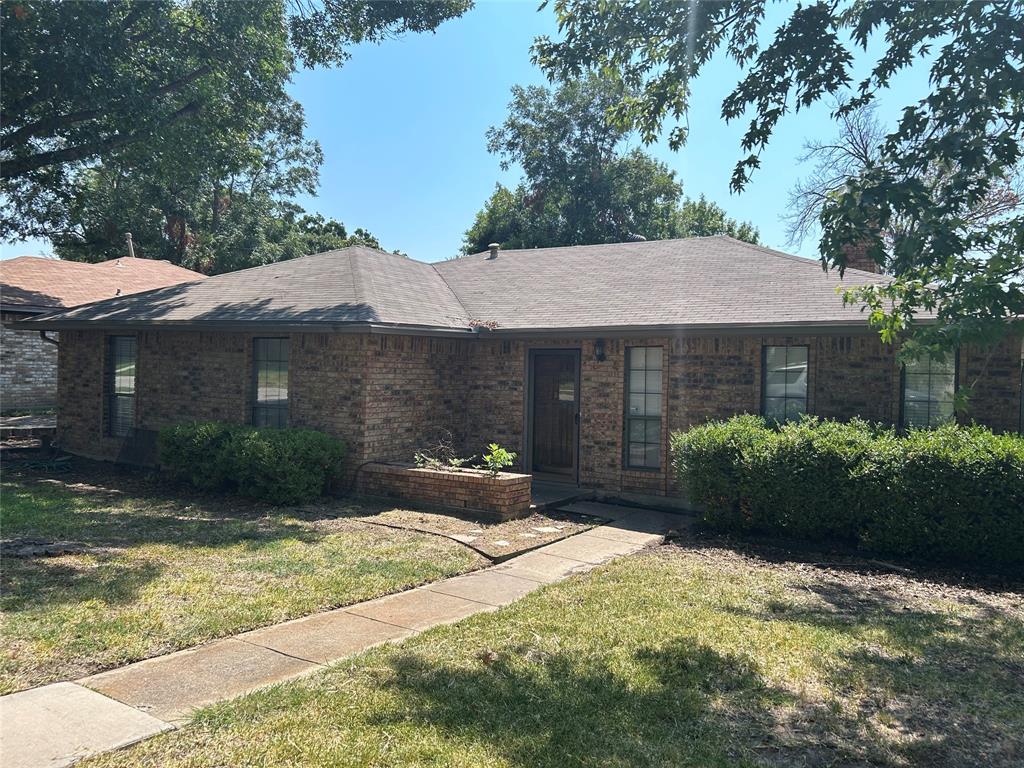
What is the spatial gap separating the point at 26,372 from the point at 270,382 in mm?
14389

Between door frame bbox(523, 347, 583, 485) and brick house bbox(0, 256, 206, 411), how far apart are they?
1413 cm

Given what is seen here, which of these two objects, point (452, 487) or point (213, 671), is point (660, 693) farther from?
point (452, 487)

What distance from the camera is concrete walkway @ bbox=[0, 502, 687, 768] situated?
144 inches

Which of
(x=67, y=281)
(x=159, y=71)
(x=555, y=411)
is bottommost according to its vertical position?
(x=555, y=411)

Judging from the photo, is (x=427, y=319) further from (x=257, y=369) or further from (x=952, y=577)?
(x=952, y=577)

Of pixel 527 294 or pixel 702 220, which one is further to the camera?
pixel 702 220

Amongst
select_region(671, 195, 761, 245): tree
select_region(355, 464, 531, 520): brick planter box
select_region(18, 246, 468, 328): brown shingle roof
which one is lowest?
select_region(355, 464, 531, 520): brick planter box

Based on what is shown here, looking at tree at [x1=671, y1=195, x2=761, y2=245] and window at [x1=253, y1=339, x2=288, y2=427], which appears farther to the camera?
tree at [x1=671, y1=195, x2=761, y2=245]

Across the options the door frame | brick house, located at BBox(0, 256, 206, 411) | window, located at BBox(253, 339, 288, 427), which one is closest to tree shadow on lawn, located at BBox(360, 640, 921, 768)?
the door frame

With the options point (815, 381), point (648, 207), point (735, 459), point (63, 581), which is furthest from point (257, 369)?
point (648, 207)

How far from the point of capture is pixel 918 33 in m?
5.83

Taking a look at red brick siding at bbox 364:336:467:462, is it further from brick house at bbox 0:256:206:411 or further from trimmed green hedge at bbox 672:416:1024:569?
brick house at bbox 0:256:206:411

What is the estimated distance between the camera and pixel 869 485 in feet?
26.1

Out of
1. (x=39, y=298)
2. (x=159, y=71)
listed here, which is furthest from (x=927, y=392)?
(x=39, y=298)
